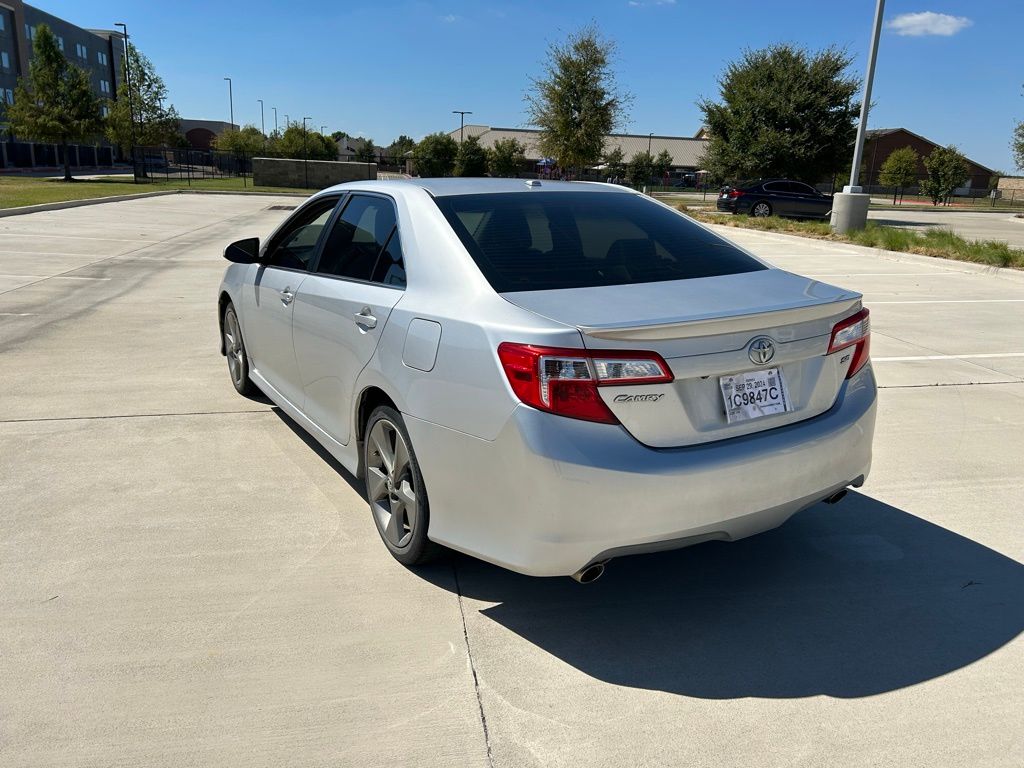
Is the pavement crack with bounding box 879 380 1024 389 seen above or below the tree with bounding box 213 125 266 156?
below

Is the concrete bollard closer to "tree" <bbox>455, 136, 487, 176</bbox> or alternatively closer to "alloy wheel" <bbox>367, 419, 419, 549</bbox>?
"alloy wheel" <bbox>367, 419, 419, 549</bbox>

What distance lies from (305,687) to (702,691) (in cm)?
136

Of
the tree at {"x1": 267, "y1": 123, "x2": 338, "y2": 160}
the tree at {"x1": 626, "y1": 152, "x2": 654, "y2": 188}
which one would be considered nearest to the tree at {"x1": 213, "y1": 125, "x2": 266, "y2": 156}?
the tree at {"x1": 267, "y1": 123, "x2": 338, "y2": 160}

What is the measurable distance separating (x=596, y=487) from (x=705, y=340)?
640 mm

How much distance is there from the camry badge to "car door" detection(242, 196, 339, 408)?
255 centimetres

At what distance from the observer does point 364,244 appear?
4000mm

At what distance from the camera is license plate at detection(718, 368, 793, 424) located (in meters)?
2.91

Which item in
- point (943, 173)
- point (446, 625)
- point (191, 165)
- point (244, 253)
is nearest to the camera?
point (446, 625)

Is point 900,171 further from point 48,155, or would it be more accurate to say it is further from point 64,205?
point 48,155

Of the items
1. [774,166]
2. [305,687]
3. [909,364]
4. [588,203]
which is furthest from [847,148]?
[305,687]

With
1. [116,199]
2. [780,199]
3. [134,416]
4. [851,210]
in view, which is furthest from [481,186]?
[116,199]

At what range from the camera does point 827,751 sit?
2.52 meters

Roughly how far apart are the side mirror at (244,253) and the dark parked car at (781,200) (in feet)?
88.1

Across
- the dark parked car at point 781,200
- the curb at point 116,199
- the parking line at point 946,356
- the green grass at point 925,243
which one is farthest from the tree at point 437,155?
the parking line at point 946,356
